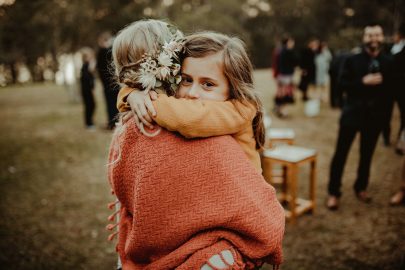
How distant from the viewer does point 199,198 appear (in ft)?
4.02

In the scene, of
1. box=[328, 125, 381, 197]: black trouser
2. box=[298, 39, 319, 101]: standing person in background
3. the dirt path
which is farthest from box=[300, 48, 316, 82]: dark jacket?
box=[328, 125, 381, 197]: black trouser

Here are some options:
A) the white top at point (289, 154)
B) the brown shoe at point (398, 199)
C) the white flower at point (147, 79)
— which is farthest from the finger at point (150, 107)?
the brown shoe at point (398, 199)

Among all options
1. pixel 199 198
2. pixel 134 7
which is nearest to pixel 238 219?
pixel 199 198

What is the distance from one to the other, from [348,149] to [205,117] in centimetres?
381

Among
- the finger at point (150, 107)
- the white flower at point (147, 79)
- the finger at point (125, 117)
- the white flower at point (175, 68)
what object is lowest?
the finger at point (125, 117)

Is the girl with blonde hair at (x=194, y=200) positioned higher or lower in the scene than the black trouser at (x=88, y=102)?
higher

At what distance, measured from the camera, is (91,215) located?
4832 millimetres

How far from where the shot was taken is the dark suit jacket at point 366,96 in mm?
4336

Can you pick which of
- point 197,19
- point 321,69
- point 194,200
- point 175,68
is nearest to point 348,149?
point 175,68

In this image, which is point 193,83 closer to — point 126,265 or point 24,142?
point 126,265

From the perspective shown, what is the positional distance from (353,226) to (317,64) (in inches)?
388

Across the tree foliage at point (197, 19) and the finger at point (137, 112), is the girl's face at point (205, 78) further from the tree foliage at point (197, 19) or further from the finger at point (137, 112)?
the tree foliage at point (197, 19)

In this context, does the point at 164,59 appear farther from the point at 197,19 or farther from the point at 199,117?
the point at 197,19

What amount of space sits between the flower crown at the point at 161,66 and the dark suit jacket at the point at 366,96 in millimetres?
3541
